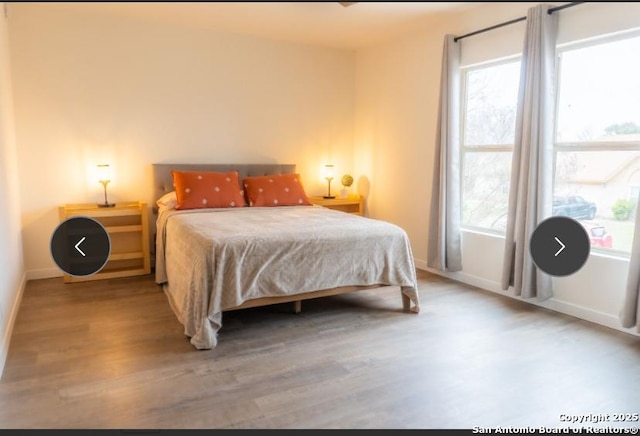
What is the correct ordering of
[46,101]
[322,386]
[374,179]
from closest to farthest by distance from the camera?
[322,386] → [46,101] → [374,179]

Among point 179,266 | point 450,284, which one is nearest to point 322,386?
point 179,266

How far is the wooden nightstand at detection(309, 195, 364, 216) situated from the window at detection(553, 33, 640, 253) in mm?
2314

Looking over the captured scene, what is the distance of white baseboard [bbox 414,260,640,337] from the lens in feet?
9.57

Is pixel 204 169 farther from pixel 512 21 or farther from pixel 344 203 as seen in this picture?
pixel 512 21

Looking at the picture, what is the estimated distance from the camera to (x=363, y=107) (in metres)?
5.29

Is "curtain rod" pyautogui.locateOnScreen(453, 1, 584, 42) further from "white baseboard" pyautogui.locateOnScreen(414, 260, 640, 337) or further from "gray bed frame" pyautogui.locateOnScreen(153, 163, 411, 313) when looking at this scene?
"gray bed frame" pyautogui.locateOnScreen(153, 163, 411, 313)

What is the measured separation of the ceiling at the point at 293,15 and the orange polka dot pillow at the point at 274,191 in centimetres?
152

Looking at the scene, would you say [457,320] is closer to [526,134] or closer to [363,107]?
[526,134]

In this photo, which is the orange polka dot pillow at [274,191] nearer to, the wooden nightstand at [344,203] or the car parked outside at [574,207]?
the wooden nightstand at [344,203]

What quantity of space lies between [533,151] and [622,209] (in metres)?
0.69

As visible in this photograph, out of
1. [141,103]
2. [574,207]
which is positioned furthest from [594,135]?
[141,103]

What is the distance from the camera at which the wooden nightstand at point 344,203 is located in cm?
492

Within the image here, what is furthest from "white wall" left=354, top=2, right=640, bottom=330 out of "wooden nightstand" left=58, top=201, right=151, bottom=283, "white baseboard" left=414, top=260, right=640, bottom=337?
"wooden nightstand" left=58, top=201, right=151, bottom=283

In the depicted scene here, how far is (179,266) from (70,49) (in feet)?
8.08
